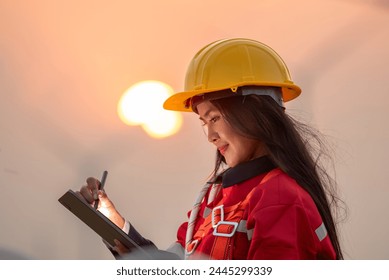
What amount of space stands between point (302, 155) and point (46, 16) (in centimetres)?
163

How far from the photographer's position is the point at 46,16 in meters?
2.83

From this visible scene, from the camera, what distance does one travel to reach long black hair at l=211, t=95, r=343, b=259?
163cm

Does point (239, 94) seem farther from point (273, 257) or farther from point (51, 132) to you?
point (51, 132)

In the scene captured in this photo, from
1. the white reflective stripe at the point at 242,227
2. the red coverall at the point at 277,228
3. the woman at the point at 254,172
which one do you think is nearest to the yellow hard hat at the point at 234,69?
the woman at the point at 254,172

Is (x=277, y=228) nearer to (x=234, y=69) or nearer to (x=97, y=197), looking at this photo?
(x=234, y=69)

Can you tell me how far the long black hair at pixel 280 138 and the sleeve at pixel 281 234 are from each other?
148 millimetres

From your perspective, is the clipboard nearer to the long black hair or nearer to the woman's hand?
the woman's hand

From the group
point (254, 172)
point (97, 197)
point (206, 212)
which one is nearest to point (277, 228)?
point (254, 172)

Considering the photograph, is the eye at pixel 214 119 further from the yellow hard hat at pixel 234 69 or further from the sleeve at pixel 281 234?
Result: the sleeve at pixel 281 234

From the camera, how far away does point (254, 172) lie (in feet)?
5.53

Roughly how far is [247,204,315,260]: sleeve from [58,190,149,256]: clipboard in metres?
0.40

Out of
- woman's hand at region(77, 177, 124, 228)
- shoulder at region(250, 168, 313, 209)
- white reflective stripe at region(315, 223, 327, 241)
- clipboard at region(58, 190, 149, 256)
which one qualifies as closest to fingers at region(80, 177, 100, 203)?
woman's hand at region(77, 177, 124, 228)

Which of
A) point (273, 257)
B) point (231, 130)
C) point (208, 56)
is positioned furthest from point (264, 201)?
point (208, 56)
